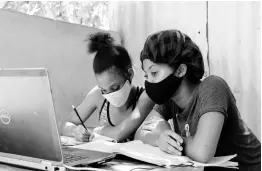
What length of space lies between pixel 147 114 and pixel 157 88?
361 mm

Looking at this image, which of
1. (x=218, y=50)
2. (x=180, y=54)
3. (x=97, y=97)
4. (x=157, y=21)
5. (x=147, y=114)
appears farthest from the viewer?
(x=157, y=21)

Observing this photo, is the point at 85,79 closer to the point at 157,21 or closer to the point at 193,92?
the point at 157,21

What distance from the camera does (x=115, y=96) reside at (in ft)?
5.39

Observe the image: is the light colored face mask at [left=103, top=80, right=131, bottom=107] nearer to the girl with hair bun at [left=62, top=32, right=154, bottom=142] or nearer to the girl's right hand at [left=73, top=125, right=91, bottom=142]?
the girl with hair bun at [left=62, top=32, right=154, bottom=142]

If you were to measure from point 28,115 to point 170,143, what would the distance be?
1.57 ft

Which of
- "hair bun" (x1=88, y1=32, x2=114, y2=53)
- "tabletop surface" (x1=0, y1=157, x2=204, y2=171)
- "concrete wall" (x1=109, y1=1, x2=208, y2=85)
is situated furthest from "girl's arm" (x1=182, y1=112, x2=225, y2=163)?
"concrete wall" (x1=109, y1=1, x2=208, y2=85)

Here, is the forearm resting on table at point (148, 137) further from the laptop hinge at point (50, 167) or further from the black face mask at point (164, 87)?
the laptop hinge at point (50, 167)

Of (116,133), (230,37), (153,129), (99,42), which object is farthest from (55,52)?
(230,37)

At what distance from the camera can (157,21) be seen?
234 cm

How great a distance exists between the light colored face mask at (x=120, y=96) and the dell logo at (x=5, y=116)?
2.50ft

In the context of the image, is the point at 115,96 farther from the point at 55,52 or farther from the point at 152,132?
the point at 55,52

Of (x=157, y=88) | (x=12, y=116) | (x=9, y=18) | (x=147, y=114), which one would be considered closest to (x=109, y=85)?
(x=147, y=114)

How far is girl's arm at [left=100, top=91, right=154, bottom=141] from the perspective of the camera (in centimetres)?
153

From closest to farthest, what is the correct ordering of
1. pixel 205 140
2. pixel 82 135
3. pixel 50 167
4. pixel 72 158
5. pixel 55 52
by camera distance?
pixel 50 167 < pixel 72 158 < pixel 205 140 < pixel 82 135 < pixel 55 52
